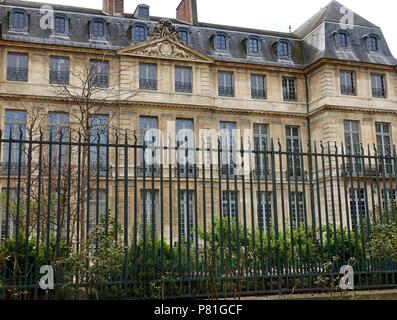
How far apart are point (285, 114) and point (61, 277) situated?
2120cm

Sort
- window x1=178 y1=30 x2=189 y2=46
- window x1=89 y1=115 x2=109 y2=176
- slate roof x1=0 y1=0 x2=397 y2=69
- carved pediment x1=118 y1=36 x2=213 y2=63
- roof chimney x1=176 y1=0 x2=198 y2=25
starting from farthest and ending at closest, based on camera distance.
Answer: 1. roof chimney x1=176 y1=0 x2=198 y2=25
2. window x1=178 y1=30 x2=189 y2=46
3. carved pediment x1=118 y1=36 x2=213 y2=63
4. slate roof x1=0 y1=0 x2=397 y2=69
5. window x1=89 y1=115 x2=109 y2=176

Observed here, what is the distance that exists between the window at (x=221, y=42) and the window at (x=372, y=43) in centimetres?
794

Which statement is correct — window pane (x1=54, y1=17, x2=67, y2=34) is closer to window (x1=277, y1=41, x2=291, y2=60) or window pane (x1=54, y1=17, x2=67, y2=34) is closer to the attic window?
the attic window

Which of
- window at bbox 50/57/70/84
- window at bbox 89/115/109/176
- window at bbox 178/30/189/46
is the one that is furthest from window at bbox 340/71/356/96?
window at bbox 50/57/70/84

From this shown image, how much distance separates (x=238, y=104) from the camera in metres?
25.0

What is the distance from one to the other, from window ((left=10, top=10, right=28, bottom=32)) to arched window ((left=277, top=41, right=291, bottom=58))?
42.7 feet

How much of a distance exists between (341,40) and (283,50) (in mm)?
3067

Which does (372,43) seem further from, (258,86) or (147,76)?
(147,76)

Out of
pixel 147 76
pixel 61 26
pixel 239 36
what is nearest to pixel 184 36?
pixel 239 36

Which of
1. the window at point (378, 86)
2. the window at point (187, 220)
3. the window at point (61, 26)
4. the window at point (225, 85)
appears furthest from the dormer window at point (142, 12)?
the window at point (378, 86)

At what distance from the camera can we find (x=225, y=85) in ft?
82.6

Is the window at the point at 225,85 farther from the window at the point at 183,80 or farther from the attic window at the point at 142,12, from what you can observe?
the attic window at the point at 142,12

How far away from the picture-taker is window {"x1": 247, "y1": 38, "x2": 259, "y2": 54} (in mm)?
26312
